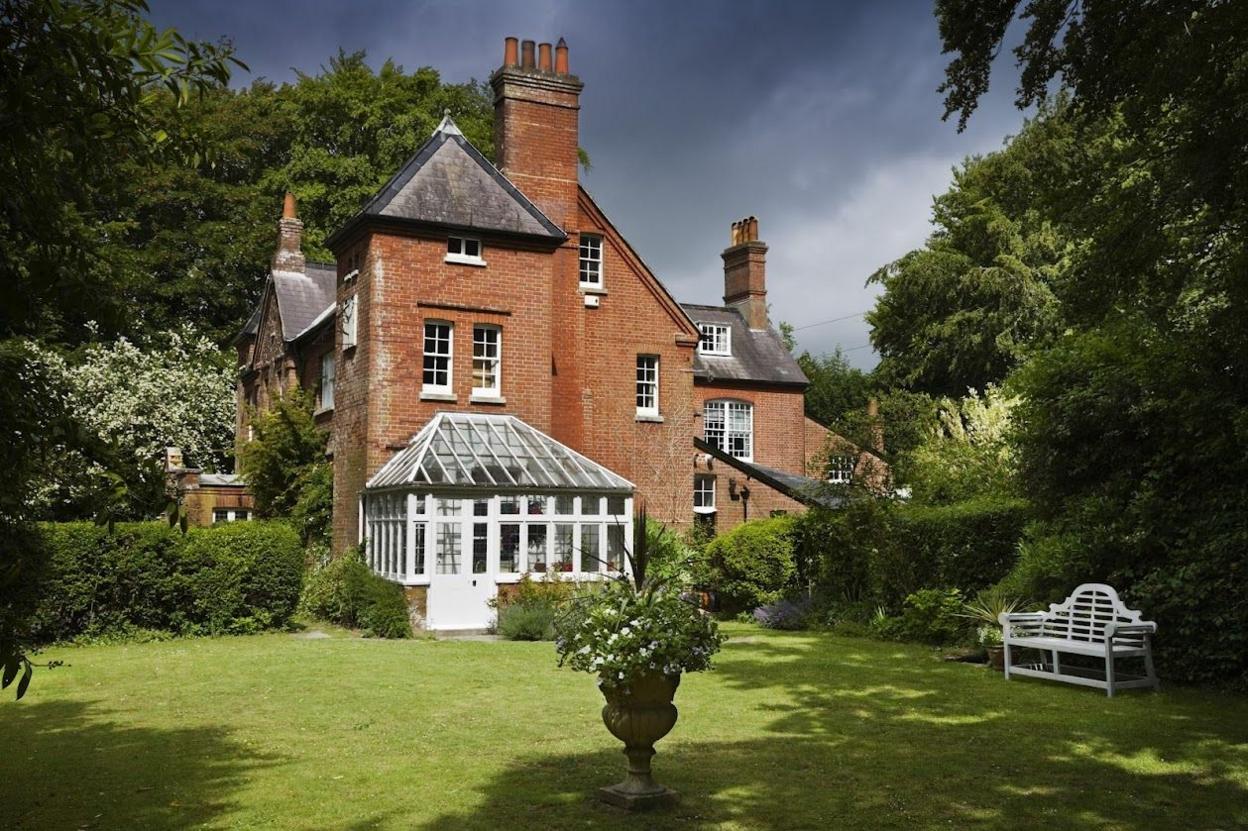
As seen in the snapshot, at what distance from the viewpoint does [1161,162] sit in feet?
41.8

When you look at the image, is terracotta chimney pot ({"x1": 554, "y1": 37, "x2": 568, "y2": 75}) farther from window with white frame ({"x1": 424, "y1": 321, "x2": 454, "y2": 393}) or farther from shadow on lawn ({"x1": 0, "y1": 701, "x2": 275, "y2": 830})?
shadow on lawn ({"x1": 0, "y1": 701, "x2": 275, "y2": 830})

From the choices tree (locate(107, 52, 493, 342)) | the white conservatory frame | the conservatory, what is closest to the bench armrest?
the conservatory

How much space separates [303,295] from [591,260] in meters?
9.64

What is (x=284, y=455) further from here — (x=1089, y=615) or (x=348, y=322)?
(x=1089, y=615)

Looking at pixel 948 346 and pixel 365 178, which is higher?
pixel 365 178

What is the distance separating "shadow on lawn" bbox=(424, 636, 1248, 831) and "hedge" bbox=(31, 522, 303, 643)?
10.7 metres

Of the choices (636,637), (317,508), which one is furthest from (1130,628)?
(317,508)

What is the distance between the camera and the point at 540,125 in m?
26.3

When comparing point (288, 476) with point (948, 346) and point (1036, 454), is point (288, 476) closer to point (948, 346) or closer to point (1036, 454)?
point (1036, 454)

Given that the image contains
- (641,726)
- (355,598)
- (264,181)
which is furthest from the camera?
(264,181)

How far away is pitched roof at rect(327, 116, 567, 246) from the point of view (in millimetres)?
23078

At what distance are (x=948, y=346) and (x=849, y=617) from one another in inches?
871

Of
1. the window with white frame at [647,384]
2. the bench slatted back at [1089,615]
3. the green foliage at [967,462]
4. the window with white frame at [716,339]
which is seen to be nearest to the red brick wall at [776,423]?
the window with white frame at [716,339]

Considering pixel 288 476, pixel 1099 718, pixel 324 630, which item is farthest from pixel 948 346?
pixel 1099 718
